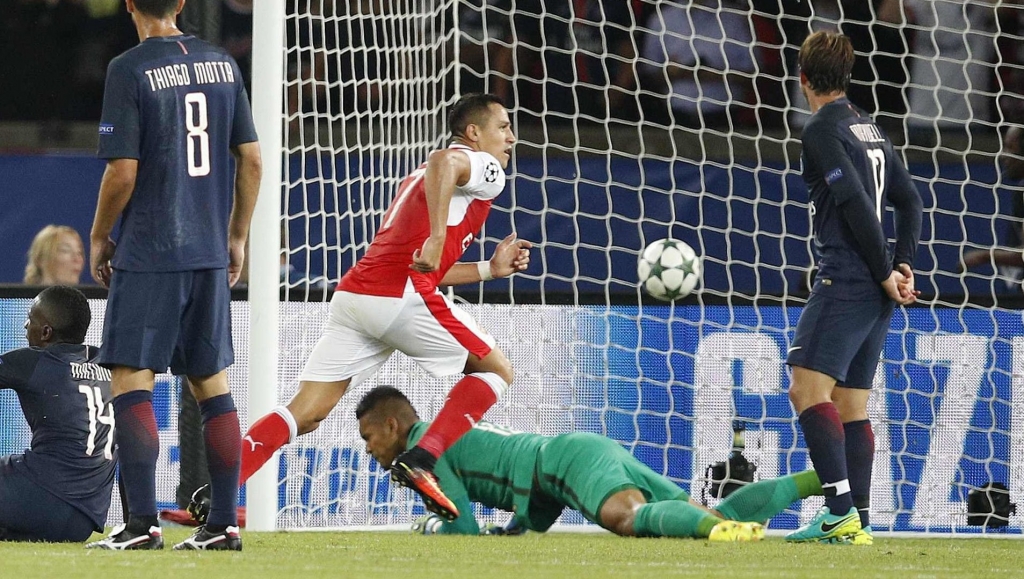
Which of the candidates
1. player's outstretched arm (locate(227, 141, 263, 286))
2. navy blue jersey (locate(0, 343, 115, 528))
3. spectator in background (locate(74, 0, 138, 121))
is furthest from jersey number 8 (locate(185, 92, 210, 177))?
spectator in background (locate(74, 0, 138, 121))

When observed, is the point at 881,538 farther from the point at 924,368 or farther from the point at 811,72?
the point at 811,72

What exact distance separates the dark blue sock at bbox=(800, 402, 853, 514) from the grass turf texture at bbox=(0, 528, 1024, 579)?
0.58 feet

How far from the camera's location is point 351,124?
9773mm

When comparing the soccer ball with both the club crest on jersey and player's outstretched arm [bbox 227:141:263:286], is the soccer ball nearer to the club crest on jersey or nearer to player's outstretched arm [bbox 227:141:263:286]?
the club crest on jersey

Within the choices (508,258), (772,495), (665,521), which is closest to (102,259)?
(508,258)

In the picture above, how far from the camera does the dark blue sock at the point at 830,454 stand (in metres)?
5.45

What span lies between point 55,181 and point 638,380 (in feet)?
15.3

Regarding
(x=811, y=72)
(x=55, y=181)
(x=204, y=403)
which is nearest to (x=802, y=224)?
(x=811, y=72)

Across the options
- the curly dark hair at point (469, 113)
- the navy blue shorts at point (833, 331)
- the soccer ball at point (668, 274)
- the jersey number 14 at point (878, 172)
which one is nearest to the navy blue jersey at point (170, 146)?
the curly dark hair at point (469, 113)

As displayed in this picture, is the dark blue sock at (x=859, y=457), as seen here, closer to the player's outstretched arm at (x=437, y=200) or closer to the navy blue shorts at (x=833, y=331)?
the navy blue shorts at (x=833, y=331)

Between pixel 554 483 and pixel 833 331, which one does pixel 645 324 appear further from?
pixel 833 331

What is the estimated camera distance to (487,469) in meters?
6.00

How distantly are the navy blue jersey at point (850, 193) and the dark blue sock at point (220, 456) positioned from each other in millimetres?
2168

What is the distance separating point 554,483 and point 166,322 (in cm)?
192
